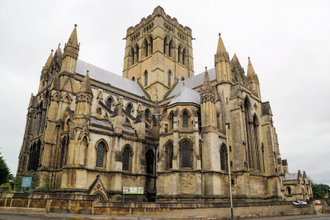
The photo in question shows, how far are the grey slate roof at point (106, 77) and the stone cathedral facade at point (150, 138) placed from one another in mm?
246

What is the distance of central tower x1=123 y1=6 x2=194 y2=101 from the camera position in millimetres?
48000

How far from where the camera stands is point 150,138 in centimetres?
3325

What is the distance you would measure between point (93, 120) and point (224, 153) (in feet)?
53.7

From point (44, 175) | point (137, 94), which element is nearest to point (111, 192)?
point (44, 175)

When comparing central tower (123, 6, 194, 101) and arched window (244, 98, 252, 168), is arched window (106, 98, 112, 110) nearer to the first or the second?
central tower (123, 6, 194, 101)

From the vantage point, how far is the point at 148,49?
169 ft

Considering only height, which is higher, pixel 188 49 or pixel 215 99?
pixel 188 49

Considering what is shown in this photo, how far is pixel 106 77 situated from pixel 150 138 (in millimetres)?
14205

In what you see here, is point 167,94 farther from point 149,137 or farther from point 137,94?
point 149,137

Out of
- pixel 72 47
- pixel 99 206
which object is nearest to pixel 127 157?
pixel 99 206

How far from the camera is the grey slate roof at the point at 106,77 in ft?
125

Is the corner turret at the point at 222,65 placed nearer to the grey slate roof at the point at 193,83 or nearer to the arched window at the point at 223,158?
the grey slate roof at the point at 193,83

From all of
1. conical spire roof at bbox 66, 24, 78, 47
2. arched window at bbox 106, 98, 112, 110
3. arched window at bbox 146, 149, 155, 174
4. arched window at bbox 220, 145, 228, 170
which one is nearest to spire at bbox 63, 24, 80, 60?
conical spire roof at bbox 66, 24, 78, 47

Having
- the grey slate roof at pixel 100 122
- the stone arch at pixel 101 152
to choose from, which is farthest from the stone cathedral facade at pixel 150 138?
the grey slate roof at pixel 100 122
